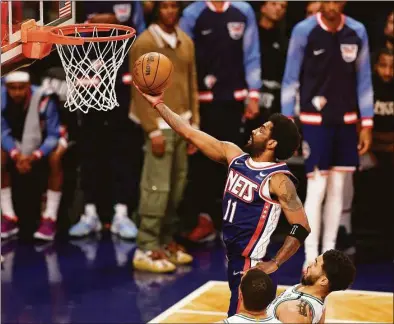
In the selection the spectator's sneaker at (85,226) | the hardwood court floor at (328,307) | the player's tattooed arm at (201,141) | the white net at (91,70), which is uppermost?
the white net at (91,70)

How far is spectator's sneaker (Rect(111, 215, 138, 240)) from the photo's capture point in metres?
9.67

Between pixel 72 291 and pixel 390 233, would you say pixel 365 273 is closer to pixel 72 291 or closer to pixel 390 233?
pixel 390 233

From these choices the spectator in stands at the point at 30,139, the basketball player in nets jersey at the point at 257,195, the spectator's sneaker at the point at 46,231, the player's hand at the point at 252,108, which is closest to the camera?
the basketball player in nets jersey at the point at 257,195

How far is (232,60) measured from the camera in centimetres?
915

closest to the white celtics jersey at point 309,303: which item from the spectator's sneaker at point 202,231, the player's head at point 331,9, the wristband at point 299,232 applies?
the wristband at point 299,232

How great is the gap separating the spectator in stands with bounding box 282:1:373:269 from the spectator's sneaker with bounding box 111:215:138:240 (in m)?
2.13

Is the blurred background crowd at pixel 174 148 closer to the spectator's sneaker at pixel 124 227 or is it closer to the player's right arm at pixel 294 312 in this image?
the spectator's sneaker at pixel 124 227

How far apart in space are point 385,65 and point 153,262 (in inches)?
115

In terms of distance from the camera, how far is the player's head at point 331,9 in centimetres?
811

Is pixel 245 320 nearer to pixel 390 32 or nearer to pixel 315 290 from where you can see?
pixel 315 290

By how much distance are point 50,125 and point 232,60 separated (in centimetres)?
195

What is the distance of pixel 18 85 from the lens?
9.38 m

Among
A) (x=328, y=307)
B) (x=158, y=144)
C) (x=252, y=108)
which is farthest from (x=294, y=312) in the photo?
(x=252, y=108)

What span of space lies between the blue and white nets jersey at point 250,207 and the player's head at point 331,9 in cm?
289
